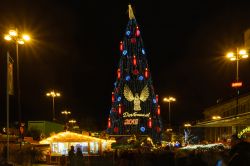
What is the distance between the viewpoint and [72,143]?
124 ft

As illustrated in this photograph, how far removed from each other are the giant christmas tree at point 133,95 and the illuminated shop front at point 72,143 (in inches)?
1225

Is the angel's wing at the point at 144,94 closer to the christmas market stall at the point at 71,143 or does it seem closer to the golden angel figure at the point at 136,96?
the golden angel figure at the point at 136,96

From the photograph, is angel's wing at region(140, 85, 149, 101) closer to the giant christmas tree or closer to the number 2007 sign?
the giant christmas tree

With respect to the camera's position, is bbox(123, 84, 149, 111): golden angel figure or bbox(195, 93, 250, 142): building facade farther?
bbox(123, 84, 149, 111): golden angel figure

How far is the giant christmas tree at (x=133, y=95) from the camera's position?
6862 cm

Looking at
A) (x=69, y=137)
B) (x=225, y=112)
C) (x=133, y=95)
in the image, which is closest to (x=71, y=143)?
(x=69, y=137)

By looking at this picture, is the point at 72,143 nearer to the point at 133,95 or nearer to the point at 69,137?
the point at 69,137

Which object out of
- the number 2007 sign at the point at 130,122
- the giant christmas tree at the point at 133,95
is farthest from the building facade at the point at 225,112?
the number 2007 sign at the point at 130,122

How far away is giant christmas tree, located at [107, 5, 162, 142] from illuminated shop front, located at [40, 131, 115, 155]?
31.1m

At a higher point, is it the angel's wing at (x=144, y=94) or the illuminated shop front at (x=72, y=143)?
the angel's wing at (x=144, y=94)

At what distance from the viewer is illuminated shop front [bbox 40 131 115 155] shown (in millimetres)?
36812

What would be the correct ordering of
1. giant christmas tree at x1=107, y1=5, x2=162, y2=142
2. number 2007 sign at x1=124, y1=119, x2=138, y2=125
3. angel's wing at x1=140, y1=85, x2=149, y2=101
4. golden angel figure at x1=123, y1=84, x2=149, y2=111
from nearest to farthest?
giant christmas tree at x1=107, y1=5, x2=162, y2=142 < golden angel figure at x1=123, y1=84, x2=149, y2=111 < angel's wing at x1=140, y1=85, x2=149, y2=101 < number 2007 sign at x1=124, y1=119, x2=138, y2=125

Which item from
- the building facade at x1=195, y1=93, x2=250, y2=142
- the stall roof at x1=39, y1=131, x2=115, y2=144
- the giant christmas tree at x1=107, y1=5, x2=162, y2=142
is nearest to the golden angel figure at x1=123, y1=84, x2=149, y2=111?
the giant christmas tree at x1=107, y1=5, x2=162, y2=142

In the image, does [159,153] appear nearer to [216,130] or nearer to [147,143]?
[147,143]
